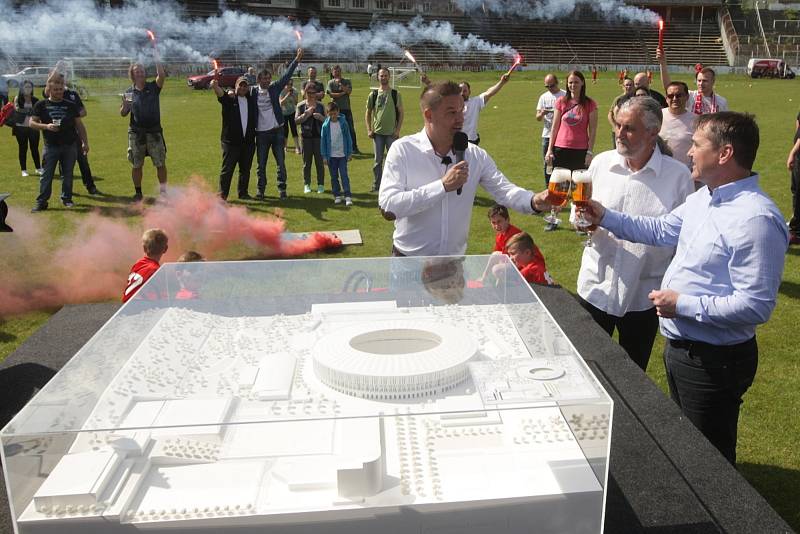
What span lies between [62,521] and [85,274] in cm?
579

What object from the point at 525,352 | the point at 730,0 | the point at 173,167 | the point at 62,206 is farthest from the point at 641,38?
the point at 525,352

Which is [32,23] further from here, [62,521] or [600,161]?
[62,521]

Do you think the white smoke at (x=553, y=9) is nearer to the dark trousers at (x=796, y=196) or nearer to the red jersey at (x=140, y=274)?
the dark trousers at (x=796, y=196)

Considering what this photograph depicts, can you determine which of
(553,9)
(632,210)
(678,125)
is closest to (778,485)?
(632,210)

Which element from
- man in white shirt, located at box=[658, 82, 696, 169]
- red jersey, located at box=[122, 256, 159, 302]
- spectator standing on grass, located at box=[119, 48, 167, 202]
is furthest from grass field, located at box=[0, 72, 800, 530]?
red jersey, located at box=[122, 256, 159, 302]

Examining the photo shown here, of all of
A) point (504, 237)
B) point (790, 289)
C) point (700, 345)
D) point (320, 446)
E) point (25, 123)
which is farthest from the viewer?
point (25, 123)

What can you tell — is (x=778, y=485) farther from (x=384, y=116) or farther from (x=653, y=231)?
(x=384, y=116)

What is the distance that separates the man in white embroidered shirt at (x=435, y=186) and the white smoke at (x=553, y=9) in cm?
5207

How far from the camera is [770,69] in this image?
4525 centimetres

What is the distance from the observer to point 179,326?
2848 millimetres

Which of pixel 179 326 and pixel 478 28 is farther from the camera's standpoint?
pixel 478 28

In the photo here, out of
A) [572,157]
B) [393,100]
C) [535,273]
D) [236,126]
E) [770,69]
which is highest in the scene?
[770,69]

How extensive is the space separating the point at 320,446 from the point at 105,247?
6854 mm

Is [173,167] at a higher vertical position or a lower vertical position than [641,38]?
lower
